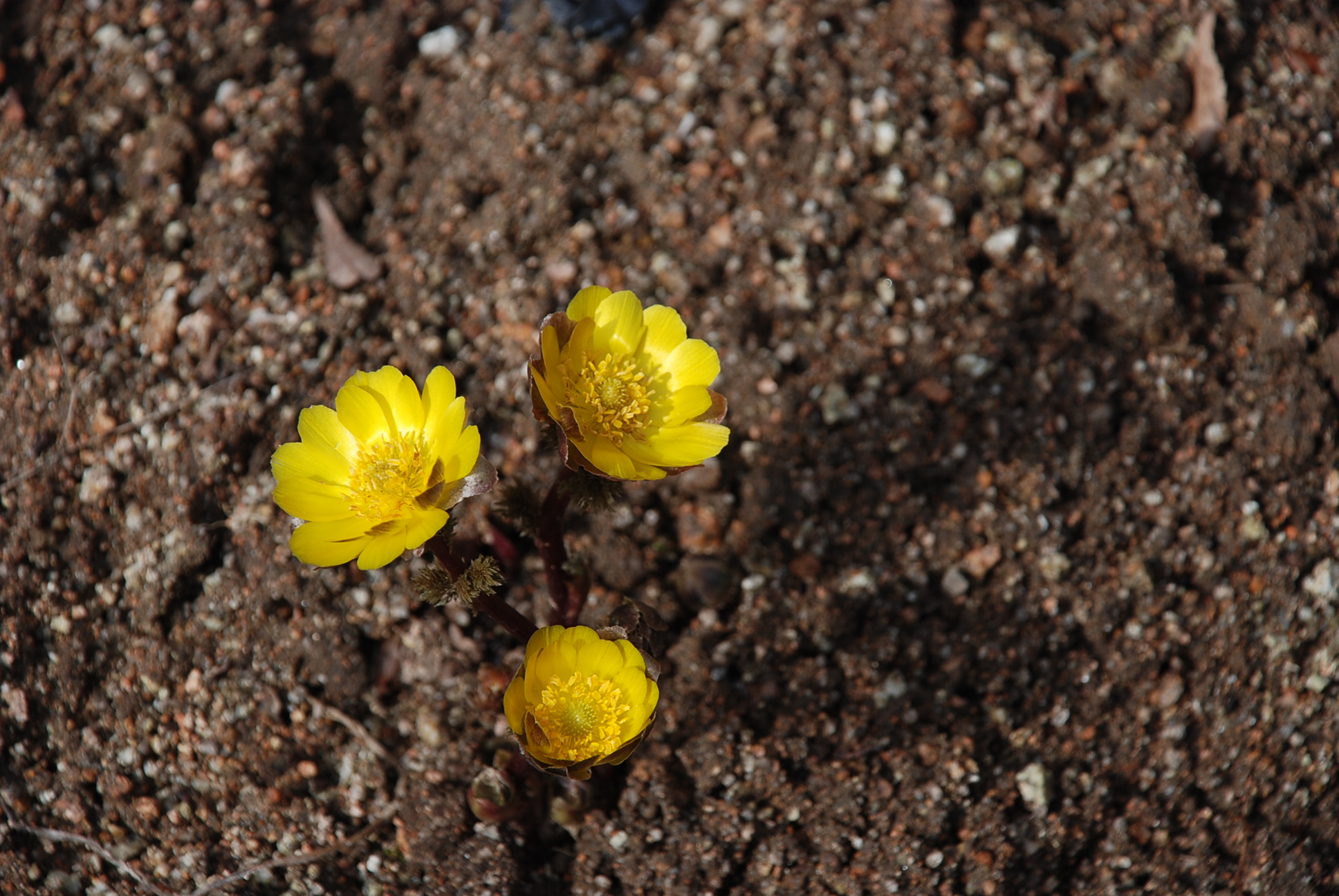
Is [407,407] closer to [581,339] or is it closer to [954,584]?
[581,339]

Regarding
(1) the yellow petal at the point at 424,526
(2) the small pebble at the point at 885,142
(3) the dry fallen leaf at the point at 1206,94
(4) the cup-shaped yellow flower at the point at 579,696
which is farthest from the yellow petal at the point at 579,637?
(3) the dry fallen leaf at the point at 1206,94

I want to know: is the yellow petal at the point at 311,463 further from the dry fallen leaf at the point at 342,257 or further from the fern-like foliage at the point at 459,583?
the dry fallen leaf at the point at 342,257

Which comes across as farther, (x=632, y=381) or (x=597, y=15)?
(x=597, y=15)

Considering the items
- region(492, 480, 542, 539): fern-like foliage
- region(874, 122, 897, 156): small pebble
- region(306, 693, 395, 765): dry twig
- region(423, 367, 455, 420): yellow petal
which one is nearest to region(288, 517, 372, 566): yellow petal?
region(423, 367, 455, 420): yellow petal

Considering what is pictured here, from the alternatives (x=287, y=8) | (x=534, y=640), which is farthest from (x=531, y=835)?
(x=287, y=8)

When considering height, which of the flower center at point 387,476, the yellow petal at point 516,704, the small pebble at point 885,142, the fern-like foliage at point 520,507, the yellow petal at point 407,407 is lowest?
the yellow petal at point 516,704

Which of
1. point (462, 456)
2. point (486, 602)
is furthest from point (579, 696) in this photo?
point (462, 456)

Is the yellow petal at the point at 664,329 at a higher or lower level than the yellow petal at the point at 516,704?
higher

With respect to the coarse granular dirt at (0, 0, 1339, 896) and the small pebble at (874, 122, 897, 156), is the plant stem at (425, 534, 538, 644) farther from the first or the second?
the small pebble at (874, 122, 897, 156)

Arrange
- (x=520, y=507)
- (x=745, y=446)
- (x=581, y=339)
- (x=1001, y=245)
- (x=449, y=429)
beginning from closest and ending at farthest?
(x=449, y=429) < (x=581, y=339) < (x=520, y=507) < (x=745, y=446) < (x=1001, y=245)
